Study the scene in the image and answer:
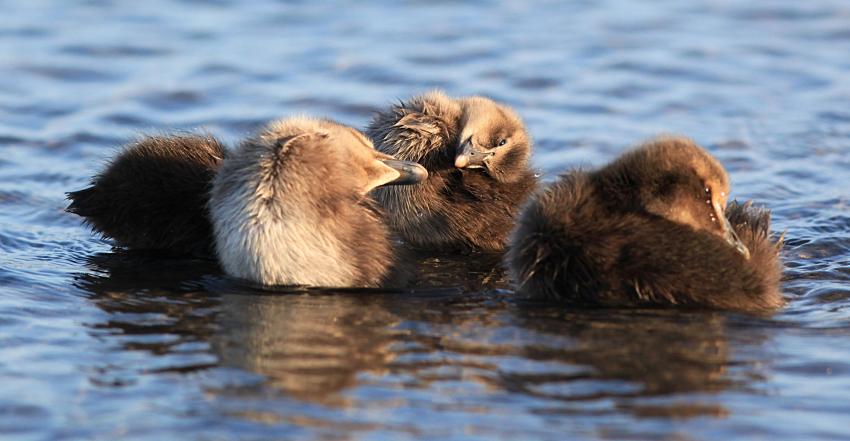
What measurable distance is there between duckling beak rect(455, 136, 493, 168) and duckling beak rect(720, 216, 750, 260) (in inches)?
71.6

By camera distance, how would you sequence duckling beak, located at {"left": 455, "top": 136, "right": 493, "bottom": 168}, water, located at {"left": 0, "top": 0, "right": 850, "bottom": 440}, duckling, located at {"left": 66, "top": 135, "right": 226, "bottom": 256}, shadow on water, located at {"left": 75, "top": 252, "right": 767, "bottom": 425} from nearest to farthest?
water, located at {"left": 0, "top": 0, "right": 850, "bottom": 440}
shadow on water, located at {"left": 75, "top": 252, "right": 767, "bottom": 425}
duckling, located at {"left": 66, "top": 135, "right": 226, "bottom": 256}
duckling beak, located at {"left": 455, "top": 136, "right": 493, "bottom": 168}

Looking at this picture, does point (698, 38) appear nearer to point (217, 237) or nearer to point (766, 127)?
point (766, 127)

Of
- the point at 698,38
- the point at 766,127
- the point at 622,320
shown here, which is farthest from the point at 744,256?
the point at 698,38

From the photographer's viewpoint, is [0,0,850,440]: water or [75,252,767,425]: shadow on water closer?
[0,0,850,440]: water

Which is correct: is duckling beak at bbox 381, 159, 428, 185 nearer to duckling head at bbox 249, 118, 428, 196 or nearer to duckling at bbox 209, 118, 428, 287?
duckling head at bbox 249, 118, 428, 196

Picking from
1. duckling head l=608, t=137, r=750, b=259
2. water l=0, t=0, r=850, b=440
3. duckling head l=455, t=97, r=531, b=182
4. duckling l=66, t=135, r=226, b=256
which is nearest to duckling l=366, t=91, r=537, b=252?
duckling head l=455, t=97, r=531, b=182

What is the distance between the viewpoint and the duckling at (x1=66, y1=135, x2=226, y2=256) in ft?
26.2

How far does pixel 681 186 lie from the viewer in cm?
687

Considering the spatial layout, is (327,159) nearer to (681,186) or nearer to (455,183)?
(455,183)

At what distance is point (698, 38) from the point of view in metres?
15.2

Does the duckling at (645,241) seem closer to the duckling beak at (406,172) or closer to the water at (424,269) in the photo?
the water at (424,269)

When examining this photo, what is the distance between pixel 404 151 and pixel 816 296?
2686 mm

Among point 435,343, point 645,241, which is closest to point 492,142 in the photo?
point 645,241

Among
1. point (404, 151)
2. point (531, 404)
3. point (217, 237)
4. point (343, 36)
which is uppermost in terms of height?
point (343, 36)
